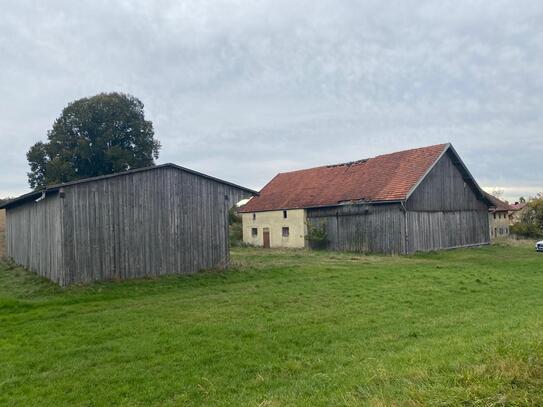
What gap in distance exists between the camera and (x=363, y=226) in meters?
29.1

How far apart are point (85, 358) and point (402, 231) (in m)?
22.0

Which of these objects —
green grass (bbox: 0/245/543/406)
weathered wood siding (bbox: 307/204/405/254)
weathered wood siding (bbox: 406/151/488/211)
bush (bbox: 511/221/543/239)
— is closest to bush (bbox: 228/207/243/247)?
weathered wood siding (bbox: 307/204/405/254)

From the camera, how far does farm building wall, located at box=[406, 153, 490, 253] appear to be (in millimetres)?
27781

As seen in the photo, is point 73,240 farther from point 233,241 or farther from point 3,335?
point 233,241

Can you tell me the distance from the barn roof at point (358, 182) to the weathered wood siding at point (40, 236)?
1774 centimetres

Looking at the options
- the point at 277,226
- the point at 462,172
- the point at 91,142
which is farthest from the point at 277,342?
the point at 91,142

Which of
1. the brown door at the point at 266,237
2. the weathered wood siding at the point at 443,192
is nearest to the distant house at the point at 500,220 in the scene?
the weathered wood siding at the point at 443,192

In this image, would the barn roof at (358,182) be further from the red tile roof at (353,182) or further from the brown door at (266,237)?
the brown door at (266,237)

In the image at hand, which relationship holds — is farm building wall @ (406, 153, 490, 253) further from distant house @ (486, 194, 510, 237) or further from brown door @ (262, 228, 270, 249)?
distant house @ (486, 194, 510, 237)

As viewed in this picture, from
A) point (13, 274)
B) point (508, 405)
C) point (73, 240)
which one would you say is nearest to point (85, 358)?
point (508, 405)

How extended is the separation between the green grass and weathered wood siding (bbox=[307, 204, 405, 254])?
1174 centimetres

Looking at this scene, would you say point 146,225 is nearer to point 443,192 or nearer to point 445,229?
point 443,192

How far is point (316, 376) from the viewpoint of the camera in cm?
642

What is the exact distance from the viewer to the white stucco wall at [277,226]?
3262 centimetres
